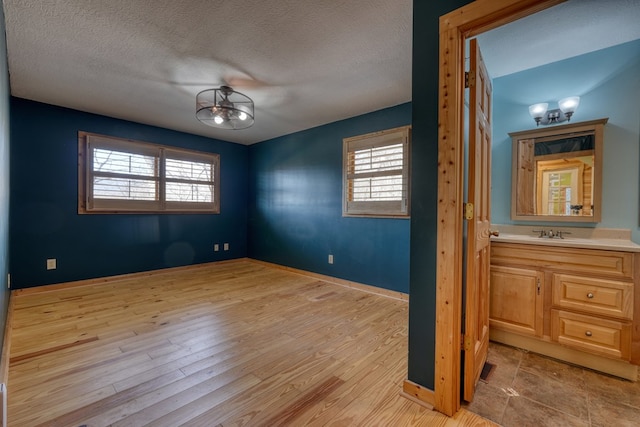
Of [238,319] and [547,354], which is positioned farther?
[238,319]

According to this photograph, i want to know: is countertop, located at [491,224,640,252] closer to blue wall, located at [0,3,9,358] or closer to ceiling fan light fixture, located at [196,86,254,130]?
ceiling fan light fixture, located at [196,86,254,130]

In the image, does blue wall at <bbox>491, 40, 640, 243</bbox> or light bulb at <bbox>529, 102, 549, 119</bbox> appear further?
light bulb at <bbox>529, 102, 549, 119</bbox>

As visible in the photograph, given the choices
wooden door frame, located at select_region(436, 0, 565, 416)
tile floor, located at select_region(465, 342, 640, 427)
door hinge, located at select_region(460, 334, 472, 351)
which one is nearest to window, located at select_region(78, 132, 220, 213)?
wooden door frame, located at select_region(436, 0, 565, 416)

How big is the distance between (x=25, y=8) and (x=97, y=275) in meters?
3.33

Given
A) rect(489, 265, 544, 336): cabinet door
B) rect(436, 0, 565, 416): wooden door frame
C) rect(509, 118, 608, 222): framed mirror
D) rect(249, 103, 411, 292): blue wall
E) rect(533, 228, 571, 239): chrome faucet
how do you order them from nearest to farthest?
1. rect(436, 0, 565, 416): wooden door frame
2. rect(489, 265, 544, 336): cabinet door
3. rect(509, 118, 608, 222): framed mirror
4. rect(533, 228, 571, 239): chrome faucet
5. rect(249, 103, 411, 292): blue wall

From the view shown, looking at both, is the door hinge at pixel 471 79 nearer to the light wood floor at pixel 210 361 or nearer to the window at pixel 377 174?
the light wood floor at pixel 210 361

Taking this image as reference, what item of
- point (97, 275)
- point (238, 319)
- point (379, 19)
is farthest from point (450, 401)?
point (97, 275)

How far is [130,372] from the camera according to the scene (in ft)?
6.06

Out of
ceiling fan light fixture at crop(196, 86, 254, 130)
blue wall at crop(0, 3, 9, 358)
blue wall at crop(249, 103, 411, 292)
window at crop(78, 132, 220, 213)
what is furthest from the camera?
window at crop(78, 132, 220, 213)

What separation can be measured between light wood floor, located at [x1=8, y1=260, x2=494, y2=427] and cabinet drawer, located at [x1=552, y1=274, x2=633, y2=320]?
1195 millimetres

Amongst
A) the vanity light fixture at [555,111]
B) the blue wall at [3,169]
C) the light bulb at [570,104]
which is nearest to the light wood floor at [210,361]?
the blue wall at [3,169]

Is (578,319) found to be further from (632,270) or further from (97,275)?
(97,275)

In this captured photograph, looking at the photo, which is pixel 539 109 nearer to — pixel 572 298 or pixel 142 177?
pixel 572 298

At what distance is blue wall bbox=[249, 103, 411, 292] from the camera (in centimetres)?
360
